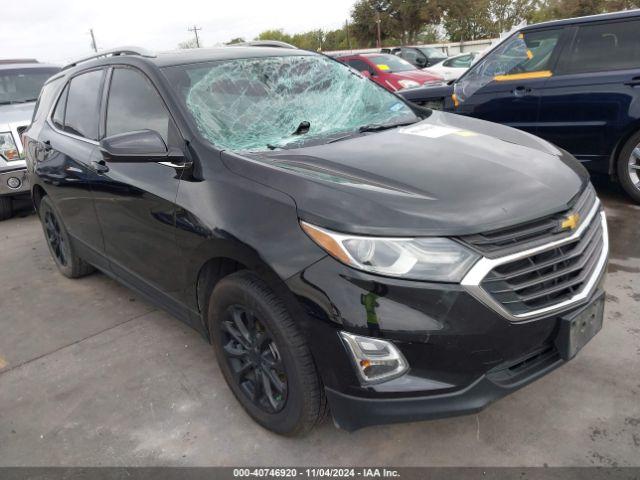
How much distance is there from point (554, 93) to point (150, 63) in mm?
3692

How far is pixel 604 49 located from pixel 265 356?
4354 millimetres

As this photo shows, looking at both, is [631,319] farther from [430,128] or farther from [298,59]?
[298,59]

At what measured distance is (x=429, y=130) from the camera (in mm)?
2834

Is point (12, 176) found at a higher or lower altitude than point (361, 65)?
lower

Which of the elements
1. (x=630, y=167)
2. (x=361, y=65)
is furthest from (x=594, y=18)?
(x=361, y=65)

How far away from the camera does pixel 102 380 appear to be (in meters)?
3.01

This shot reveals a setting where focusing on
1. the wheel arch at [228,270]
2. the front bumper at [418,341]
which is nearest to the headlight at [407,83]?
the wheel arch at [228,270]

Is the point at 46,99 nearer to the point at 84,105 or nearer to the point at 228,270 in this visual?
the point at 84,105

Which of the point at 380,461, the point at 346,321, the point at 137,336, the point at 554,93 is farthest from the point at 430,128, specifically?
the point at 554,93

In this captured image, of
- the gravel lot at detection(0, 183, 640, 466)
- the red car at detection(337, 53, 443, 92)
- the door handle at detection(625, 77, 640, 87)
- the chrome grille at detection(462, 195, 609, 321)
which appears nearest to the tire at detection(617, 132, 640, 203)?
the door handle at detection(625, 77, 640, 87)

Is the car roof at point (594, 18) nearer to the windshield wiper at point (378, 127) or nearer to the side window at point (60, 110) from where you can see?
the windshield wiper at point (378, 127)

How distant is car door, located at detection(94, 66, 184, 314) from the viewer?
2656mm

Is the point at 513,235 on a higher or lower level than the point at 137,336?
higher

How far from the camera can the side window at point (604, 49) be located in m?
4.69
